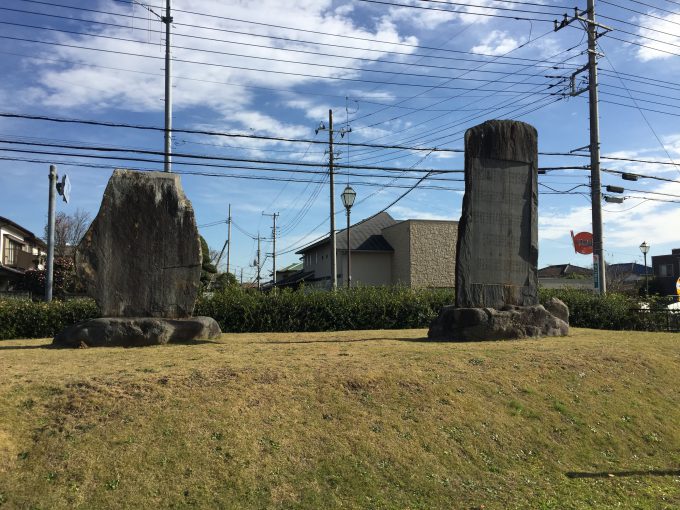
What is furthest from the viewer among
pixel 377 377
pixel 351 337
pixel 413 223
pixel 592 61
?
pixel 413 223

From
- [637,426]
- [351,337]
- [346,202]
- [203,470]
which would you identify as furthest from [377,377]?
[346,202]

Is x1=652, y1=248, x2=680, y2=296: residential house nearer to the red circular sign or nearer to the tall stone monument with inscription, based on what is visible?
the red circular sign

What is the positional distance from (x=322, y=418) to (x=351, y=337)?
18.2ft

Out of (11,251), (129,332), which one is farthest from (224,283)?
(11,251)

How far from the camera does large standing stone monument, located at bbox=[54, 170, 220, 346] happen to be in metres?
9.85

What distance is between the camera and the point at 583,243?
102ft

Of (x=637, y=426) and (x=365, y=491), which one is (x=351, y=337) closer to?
(x=637, y=426)

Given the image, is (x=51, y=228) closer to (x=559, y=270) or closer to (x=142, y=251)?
(x=142, y=251)

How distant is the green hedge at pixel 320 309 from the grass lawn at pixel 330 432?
510cm

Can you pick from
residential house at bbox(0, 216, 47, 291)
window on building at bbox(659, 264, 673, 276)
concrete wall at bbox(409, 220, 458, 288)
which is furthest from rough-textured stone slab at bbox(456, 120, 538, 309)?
Result: window on building at bbox(659, 264, 673, 276)

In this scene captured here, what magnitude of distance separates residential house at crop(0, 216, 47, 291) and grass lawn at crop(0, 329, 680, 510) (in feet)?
92.4

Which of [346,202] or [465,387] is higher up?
[346,202]

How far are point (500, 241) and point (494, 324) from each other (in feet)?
6.04

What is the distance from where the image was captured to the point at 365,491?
4902 mm
